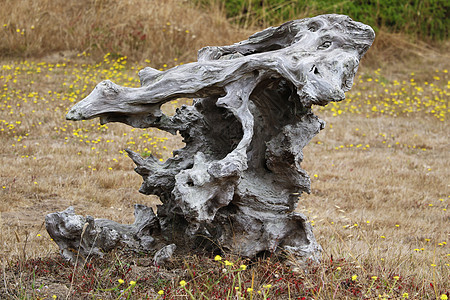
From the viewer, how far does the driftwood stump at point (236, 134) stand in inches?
139

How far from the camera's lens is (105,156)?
24.6 feet

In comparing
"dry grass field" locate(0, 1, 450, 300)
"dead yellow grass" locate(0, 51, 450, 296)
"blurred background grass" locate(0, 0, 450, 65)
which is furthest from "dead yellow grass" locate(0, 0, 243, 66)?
"dead yellow grass" locate(0, 51, 450, 296)

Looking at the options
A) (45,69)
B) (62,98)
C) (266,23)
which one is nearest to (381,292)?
(62,98)

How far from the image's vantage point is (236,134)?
4.16 metres

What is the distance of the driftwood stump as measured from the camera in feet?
11.6

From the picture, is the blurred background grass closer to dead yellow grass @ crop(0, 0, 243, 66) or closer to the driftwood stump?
dead yellow grass @ crop(0, 0, 243, 66)

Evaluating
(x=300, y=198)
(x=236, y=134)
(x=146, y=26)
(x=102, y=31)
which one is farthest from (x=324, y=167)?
(x=102, y=31)

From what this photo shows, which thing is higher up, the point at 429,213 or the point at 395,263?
the point at 395,263

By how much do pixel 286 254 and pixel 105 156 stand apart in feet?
13.6

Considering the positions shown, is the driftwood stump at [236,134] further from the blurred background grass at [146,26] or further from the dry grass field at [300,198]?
the blurred background grass at [146,26]

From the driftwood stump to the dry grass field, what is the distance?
0.20 metres

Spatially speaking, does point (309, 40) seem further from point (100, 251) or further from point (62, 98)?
point (62, 98)

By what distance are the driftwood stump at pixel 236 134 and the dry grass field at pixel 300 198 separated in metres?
0.20

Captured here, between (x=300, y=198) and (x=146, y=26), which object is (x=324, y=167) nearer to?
(x=300, y=198)
